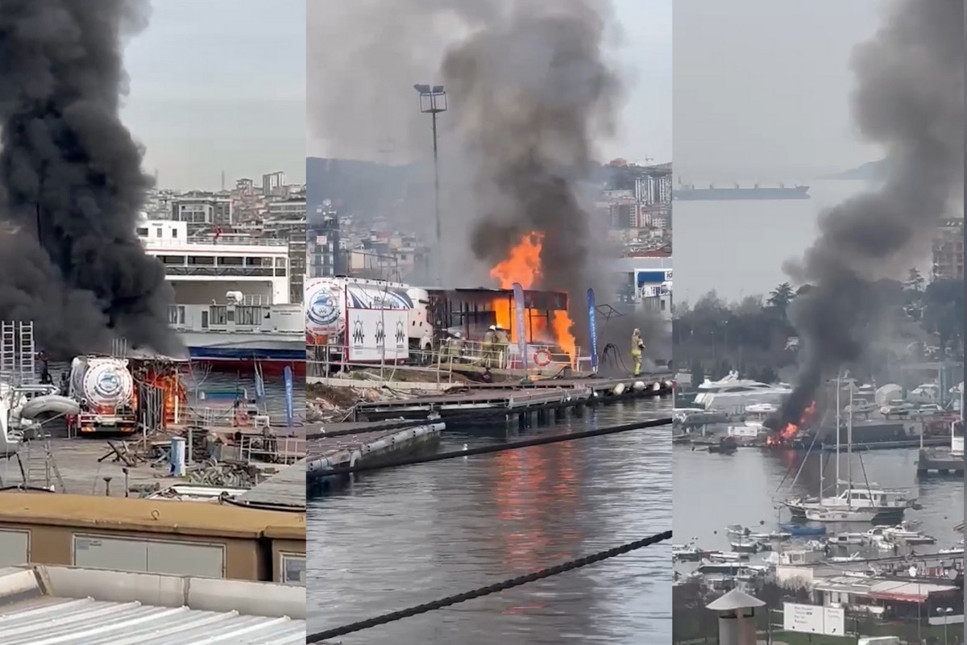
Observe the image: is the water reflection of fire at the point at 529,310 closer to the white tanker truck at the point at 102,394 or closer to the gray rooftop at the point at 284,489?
the gray rooftop at the point at 284,489

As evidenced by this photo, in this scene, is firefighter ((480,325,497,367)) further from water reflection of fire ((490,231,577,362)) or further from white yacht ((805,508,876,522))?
white yacht ((805,508,876,522))

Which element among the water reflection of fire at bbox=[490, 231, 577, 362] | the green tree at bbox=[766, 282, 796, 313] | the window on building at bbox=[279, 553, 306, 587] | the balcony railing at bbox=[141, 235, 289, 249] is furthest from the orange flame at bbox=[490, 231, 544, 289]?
the green tree at bbox=[766, 282, 796, 313]

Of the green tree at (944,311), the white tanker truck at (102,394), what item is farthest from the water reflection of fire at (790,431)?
the white tanker truck at (102,394)

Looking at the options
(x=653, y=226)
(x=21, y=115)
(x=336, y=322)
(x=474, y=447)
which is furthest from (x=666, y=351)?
(x=21, y=115)

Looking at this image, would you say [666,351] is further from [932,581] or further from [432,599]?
[932,581]

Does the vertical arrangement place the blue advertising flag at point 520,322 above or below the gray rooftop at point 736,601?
above
